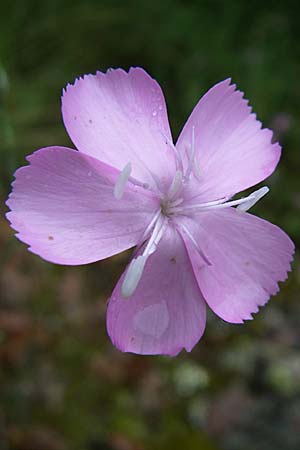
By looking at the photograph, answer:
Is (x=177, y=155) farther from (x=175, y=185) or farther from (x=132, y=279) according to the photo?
(x=132, y=279)

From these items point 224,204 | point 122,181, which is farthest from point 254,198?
point 122,181

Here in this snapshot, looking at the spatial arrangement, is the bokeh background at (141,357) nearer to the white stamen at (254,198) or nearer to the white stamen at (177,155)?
the white stamen at (177,155)

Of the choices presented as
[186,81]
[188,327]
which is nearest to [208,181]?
[188,327]

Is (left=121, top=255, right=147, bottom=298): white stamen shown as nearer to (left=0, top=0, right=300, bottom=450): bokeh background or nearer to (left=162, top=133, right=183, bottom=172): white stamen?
(left=162, top=133, right=183, bottom=172): white stamen

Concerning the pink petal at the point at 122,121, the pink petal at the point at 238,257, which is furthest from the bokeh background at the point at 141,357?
the pink petal at the point at 238,257

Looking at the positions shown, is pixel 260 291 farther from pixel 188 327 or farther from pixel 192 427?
pixel 192 427

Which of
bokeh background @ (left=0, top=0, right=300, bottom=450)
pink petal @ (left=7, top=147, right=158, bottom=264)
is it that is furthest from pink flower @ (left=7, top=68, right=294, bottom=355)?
bokeh background @ (left=0, top=0, right=300, bottom=450)

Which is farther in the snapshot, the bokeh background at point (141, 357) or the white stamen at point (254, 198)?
the bokeh background at point (141, 357)
